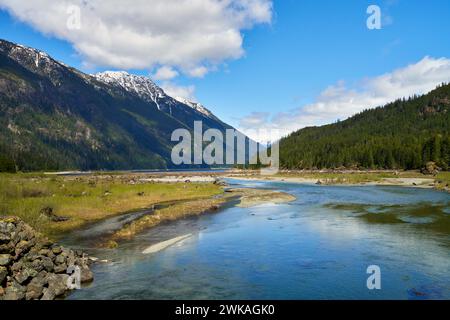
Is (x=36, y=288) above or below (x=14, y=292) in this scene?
below

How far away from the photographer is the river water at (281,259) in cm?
2341

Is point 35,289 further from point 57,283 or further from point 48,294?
point 57,283

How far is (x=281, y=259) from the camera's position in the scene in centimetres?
3108

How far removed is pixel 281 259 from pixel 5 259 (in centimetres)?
2067

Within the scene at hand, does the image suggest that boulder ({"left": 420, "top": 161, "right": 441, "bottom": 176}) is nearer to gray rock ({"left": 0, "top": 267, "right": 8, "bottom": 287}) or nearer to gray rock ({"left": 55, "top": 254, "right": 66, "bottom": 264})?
gray rock ({"left": 55, "top": 254, "right": 66, "bottom": 264})

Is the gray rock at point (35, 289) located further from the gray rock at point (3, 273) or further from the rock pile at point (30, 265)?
the gray rock at point (3, 273)

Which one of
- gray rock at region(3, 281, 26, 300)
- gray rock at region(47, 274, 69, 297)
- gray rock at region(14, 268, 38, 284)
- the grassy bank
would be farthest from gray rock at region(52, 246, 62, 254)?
the grassy bank

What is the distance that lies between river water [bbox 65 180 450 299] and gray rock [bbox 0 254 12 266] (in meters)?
4.52

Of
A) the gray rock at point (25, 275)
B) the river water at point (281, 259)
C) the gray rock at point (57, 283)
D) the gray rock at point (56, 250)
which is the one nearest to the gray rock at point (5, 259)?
the gray rock at point (25, 275)

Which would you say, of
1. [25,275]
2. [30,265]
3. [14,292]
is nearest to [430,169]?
[30,265]

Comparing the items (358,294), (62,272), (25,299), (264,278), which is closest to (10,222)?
(62,272)

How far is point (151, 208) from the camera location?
6338 cm

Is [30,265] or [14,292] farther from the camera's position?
[30,265]

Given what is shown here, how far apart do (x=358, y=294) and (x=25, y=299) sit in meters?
20.4
